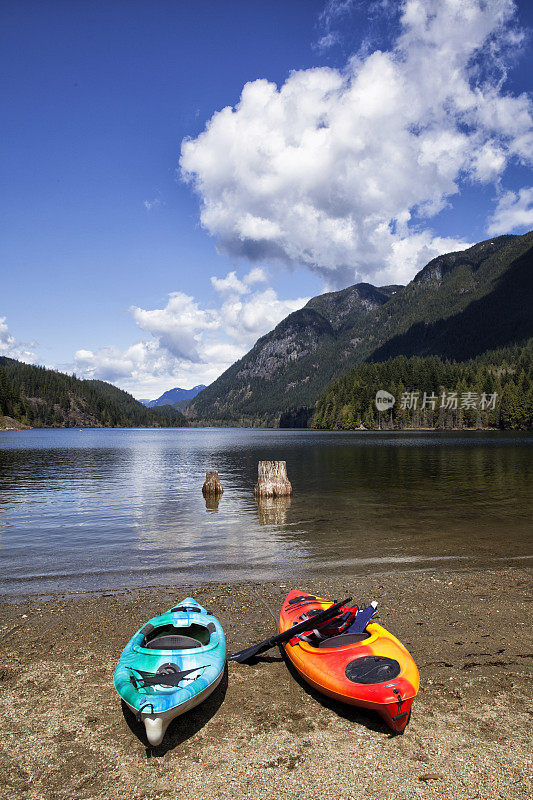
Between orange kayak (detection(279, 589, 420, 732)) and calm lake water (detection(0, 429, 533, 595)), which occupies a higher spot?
orange kayak (detection(279, 589, 420, 732))

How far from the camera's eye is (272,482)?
2922cm

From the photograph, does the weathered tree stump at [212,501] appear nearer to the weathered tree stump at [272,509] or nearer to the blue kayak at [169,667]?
the weathered tree stump at [272,509]

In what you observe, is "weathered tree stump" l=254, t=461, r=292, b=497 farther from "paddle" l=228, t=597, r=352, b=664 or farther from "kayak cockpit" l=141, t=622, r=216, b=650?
"kayak cockpit" l=141, t=622, r=216, b=650

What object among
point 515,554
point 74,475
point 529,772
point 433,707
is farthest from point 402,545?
point 74,475

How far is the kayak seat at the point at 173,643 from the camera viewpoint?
7.61 m

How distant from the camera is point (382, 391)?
18062 centimetres

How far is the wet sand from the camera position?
17.8ft

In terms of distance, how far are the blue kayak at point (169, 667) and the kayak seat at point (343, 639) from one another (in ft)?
6.34

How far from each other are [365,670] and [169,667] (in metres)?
3.21

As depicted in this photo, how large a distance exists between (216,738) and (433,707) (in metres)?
3.60
